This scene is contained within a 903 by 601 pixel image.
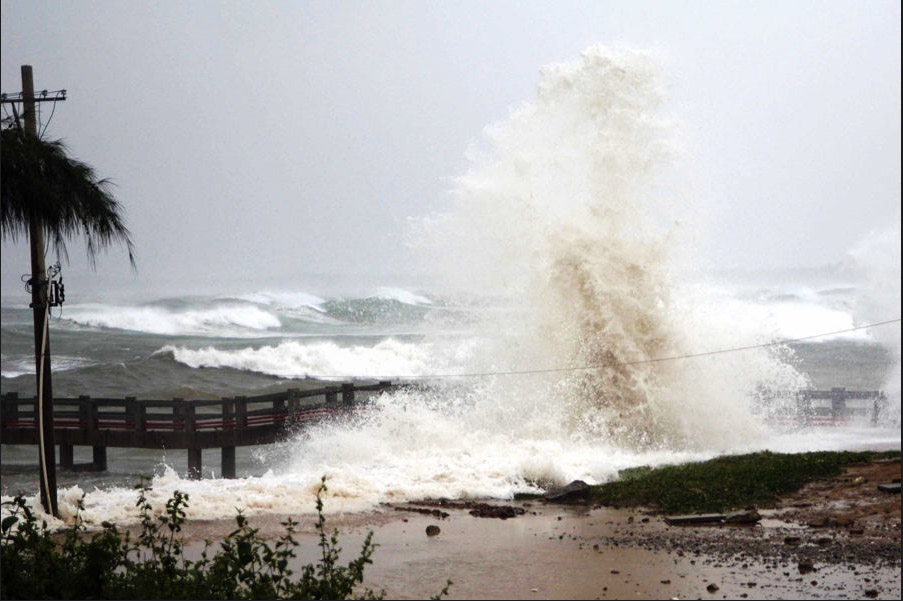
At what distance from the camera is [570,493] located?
10.6m

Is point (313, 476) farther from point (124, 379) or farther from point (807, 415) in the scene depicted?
point (124, 379)

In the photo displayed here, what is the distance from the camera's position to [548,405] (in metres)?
15.5

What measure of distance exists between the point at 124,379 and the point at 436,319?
26.4 feet

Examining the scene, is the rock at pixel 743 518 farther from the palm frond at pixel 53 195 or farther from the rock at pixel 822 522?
the palm frond at pixel 53 195

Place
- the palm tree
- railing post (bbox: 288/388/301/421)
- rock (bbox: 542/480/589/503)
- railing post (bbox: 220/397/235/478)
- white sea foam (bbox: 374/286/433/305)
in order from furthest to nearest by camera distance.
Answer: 1. white sea foam (bbox: 374/286/433/305)
2. railing post (bbox: 288/388/301/421)
3. railing post (bbox: 220/397/235/478)
4. rock (bbox: 542/480/589/503)
5. the palm tree

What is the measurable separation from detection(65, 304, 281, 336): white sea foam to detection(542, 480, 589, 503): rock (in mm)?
21110

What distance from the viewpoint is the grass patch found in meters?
9.72

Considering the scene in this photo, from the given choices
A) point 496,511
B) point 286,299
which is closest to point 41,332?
point 496,511

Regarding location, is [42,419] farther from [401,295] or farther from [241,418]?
[401,295]

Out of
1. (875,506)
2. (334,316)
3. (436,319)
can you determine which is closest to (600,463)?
(875,506)

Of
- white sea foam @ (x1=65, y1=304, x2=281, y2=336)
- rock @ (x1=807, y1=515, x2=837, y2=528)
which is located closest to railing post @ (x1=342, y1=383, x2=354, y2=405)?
rock @ (x1=807, y1=515, x2=837, y2=528)

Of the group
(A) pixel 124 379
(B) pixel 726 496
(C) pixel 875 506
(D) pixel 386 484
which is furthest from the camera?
(A) pixel 124 379

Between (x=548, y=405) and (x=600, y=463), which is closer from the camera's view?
(x=600, y=463)

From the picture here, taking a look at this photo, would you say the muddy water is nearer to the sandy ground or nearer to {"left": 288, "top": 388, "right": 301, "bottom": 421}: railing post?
the sandy ground
